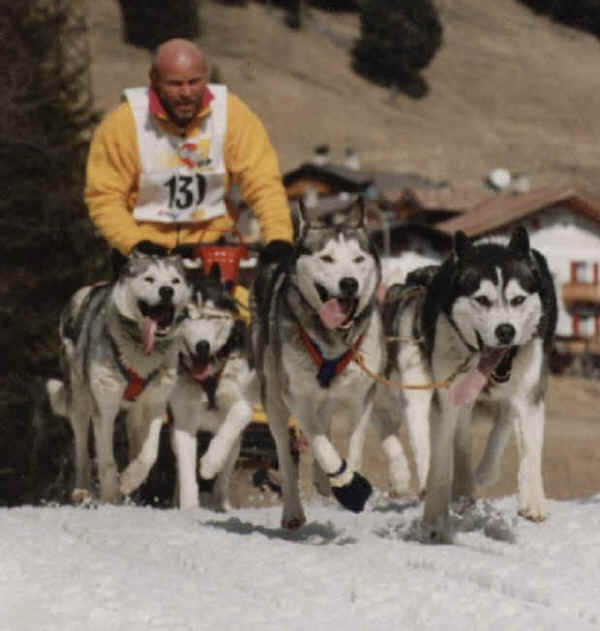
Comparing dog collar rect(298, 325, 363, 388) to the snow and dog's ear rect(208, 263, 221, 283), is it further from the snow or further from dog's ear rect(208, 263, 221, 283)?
dog's ear rect(208, 263, 221, 283)

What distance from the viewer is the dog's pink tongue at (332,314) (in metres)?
7.11

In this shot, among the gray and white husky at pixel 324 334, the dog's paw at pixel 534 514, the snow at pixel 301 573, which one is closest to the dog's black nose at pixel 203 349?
the snow at pixel 301 573

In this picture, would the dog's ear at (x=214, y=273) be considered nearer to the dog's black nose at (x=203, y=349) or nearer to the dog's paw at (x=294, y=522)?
the dog's black nose at (x=203, y=349)

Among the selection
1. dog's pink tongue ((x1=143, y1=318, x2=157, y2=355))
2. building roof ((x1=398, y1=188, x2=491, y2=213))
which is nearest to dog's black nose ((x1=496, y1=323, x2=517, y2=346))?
dog's pink tongue ((x1=143, y1=318, x2=157, y2=355))

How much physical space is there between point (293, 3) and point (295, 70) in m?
9.39

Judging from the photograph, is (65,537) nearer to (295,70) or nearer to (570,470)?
(570,470)

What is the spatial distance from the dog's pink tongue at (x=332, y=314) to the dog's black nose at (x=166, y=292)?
176cm

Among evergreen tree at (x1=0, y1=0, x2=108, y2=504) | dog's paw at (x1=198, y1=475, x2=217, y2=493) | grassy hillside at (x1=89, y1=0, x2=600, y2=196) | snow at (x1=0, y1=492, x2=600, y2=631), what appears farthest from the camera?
grassy hillside at (x1=89, y1=0, x2=600, y2=196)

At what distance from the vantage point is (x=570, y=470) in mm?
25266

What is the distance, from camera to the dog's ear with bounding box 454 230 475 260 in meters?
6.83

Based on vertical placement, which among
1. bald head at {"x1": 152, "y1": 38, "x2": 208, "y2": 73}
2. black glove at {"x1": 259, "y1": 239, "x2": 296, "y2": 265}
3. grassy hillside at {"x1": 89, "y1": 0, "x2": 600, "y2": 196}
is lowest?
black glove at {"x1": 259, "y1": 239, "x2": 296, "y2": 265}

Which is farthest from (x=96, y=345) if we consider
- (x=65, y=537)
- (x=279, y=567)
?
(x=279, y=567)

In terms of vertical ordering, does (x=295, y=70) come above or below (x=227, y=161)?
above

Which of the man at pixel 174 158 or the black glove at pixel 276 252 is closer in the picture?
the black glove at pixel 276 252
